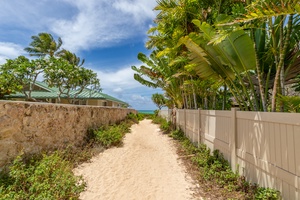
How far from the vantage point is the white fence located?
2.79 meters

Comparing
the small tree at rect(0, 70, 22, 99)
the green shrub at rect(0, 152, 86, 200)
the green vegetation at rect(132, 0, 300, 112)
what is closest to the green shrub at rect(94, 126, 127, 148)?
the green shrub at rect(0, 152, 86, 200)

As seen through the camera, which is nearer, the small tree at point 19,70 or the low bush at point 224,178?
the low bush at point 224,178

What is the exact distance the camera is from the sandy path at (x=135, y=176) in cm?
438

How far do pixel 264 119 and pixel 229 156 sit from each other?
193cm

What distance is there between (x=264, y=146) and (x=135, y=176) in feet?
11.8

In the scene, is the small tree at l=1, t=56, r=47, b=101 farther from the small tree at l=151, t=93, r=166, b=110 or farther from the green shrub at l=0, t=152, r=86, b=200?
the small tree at l=151, t=93, r=166, b=110

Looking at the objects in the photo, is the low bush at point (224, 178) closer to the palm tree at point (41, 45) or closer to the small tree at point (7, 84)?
the small tree at point (7, 84)

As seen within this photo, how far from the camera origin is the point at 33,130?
548 cm

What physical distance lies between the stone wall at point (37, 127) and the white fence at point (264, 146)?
17.9 feet

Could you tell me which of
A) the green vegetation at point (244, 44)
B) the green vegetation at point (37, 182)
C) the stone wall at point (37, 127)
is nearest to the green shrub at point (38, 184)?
the green vegetation at point (37, 182)

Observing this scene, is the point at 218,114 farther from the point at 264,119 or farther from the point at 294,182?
the point at 294,182

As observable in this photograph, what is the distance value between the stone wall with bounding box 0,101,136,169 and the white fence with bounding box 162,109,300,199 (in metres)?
5.44

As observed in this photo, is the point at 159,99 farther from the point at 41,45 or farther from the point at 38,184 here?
the point at 38,184

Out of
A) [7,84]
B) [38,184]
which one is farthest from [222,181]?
[7,84]
